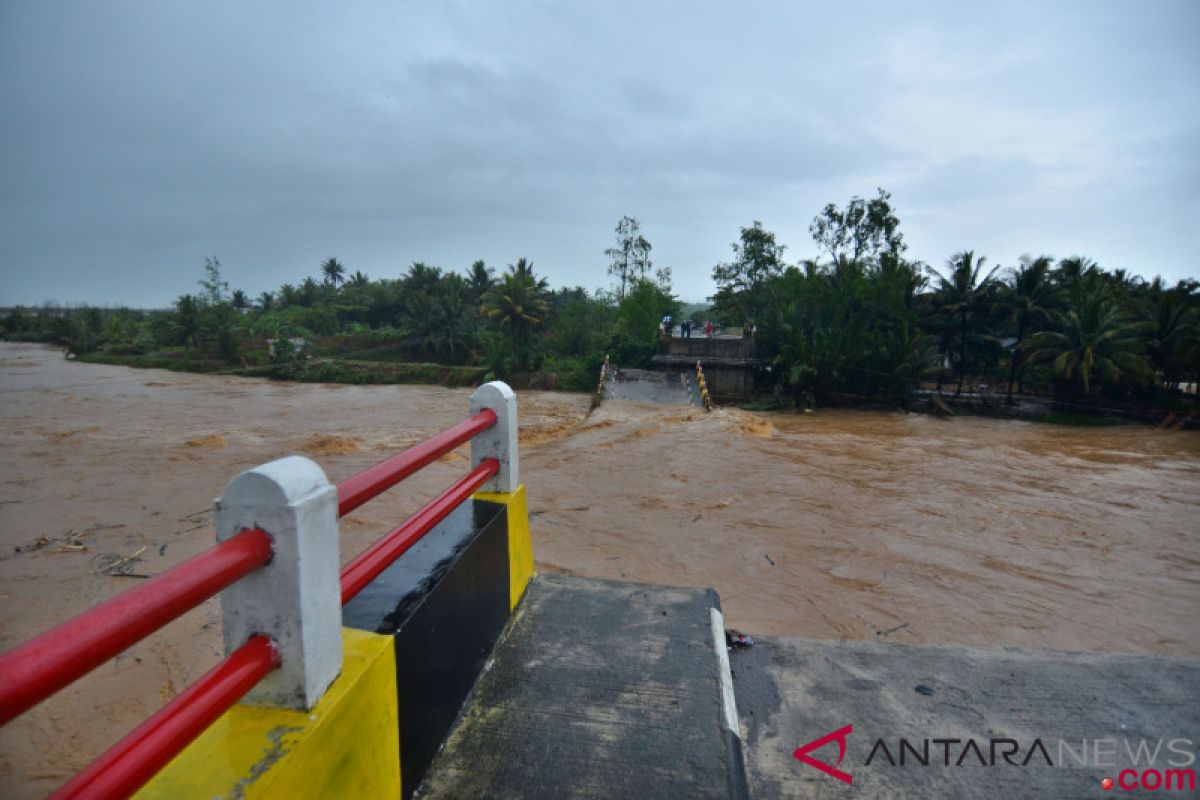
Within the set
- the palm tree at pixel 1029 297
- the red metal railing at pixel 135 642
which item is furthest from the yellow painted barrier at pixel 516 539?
the palm tree at pixel 1029 297

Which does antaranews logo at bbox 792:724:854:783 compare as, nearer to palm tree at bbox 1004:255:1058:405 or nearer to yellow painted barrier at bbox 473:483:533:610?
yellow painted barrier at bbox 473:483:533:610

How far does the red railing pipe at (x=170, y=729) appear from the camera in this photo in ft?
3.00

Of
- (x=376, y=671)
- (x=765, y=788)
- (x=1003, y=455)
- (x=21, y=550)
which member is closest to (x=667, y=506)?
(x=765, y=788)

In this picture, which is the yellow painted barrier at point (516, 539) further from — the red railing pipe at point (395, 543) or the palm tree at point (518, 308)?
the palm tree at point (518, 308)

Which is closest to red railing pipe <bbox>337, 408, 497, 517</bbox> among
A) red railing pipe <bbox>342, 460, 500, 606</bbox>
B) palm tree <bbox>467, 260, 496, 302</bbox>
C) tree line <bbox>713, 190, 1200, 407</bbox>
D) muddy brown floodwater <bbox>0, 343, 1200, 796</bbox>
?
red railing pipe <bbox>342, 460, 500, 606</bbox>

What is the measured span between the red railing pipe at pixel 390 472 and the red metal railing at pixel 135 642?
2.2 inches

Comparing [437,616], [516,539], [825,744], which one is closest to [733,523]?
[516,539]

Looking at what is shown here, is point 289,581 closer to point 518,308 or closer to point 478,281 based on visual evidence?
point 518,308

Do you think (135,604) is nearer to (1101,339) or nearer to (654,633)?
(654,633)

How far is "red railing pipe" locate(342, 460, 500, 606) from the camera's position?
1.75 m

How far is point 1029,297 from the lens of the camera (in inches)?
873

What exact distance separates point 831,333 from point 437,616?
73.3 ft

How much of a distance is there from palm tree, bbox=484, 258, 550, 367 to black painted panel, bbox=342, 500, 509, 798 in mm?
26276

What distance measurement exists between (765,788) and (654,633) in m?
0.82
